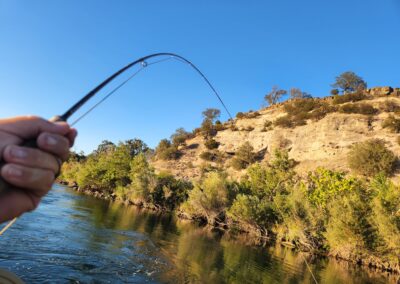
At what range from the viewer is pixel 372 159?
43219mm

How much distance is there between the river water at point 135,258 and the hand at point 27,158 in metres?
11.4

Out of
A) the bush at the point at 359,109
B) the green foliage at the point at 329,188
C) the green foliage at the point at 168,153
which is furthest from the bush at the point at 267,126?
the green foliage at the point at 329,188

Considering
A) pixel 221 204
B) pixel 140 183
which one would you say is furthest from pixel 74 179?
pixel 221 204

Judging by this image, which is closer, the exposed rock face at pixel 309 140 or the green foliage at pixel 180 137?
the exposed rock face at pixel 309 140

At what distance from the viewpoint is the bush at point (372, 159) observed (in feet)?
140

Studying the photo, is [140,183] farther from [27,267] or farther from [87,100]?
[87,100]

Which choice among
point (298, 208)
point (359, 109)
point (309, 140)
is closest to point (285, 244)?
point (298, 208)

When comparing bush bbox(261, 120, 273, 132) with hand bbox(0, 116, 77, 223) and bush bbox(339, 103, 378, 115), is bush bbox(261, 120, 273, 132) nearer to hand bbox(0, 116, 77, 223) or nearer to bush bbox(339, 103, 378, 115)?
bush bbox(339, 103, 378, 115)

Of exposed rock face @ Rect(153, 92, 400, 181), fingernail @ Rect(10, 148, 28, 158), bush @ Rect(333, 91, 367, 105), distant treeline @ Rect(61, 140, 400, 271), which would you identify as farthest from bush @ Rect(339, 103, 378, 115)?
fingernail @ Rect(10, 148, 28, 158)

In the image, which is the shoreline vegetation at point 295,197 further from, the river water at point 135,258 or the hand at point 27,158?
the hand at point 27,158

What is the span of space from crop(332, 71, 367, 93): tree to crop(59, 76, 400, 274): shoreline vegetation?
17.6 m

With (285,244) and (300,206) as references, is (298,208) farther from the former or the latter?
(285,244)

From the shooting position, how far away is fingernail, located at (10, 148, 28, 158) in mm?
1500

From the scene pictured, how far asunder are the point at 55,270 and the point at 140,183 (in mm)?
32903
